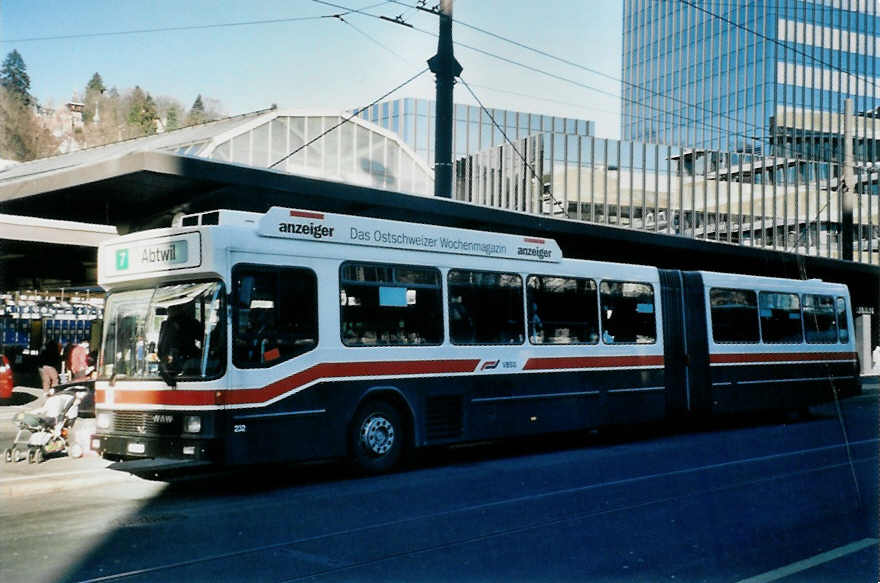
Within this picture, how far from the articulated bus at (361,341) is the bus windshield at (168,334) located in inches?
0.9

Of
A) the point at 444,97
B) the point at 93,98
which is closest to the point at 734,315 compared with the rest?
the point at 444,97

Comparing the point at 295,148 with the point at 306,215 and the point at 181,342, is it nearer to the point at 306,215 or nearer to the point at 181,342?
the point at 306,215

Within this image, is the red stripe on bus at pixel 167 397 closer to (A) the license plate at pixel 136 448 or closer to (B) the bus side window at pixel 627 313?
(A) the license plate at pixel 136 448

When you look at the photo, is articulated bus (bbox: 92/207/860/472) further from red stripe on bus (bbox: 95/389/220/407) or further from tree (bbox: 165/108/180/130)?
tree (bbox: 165/108/180/130)

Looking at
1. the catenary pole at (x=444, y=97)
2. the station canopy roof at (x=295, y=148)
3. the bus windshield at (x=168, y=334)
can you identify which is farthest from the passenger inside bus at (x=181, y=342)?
the station canopy roof at (x=295, y=148)

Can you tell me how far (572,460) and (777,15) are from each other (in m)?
76.4

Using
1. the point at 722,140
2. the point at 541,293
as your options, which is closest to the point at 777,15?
the point at 722,140

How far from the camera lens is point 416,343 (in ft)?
39.4

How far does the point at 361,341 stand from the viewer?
1128 centimetres

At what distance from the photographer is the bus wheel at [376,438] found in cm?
1122

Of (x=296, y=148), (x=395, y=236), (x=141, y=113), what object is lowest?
(x=395, y=236)

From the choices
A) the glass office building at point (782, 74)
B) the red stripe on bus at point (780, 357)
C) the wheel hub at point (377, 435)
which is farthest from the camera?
the glass office building at point (782, 74)

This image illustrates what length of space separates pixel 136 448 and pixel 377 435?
296 centimetres

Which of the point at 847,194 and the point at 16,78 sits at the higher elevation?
the point at 16,78
